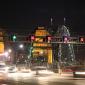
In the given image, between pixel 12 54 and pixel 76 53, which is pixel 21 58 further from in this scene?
pixel 76 53

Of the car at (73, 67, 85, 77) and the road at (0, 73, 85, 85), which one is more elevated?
the car at (73, 67, 85, 77)

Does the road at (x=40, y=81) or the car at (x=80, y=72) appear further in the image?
the car at (x=80, y=72)

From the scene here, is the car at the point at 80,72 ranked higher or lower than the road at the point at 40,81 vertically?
higher

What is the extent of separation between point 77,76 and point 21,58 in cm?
9760

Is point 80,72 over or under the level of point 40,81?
over

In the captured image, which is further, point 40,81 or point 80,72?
point 80,72

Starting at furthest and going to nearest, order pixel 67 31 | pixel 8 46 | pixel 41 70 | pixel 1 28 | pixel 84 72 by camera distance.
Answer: pixel 8 46
pixel 1 28
pixel 67 31
pixel 41 70
pixel 84 72

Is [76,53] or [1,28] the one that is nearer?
[76,53]

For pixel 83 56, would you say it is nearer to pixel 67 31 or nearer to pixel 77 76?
pixel 67 31

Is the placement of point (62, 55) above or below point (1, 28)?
below

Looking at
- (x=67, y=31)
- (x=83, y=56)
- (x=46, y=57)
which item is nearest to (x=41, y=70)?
(x=67, y=31)

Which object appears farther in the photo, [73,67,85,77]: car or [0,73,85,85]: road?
[73,67,85,77]: car

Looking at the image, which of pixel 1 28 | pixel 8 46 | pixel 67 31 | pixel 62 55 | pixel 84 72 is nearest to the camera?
pixel 84 72

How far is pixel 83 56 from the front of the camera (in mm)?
112000
